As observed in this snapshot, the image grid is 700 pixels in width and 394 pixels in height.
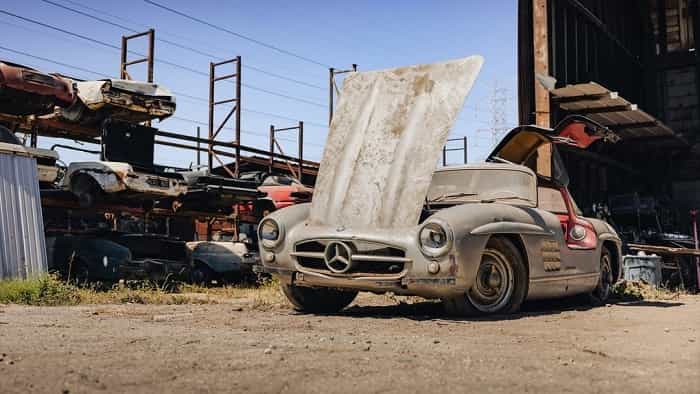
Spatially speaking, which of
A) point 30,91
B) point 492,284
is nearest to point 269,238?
point 492,284

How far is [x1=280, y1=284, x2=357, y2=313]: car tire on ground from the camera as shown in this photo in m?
6.59

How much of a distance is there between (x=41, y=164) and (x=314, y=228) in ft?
16.3


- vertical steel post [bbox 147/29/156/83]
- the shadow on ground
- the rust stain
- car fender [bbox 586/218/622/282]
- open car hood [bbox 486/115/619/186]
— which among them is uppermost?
vertical steel post [bbox 147/29/156/83]

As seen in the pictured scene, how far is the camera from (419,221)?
6.20 metres

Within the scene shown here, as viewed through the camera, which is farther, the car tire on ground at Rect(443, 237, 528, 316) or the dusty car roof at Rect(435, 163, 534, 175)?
the dusty car roof at Rect(435, 163, 534, 175)

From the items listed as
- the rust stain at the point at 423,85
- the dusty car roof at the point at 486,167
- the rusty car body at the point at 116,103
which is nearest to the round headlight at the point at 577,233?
the dusty car roof at the point at 486,167

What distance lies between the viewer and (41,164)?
9.41 meters

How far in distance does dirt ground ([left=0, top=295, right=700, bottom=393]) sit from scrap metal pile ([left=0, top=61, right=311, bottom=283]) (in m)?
3.35

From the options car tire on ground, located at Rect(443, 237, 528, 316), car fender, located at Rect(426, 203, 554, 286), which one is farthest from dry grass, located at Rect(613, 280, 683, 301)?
car tire on ground, located at Rect(443, 237, 528, 316)

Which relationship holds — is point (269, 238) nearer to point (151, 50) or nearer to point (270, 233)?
point (270, 233)

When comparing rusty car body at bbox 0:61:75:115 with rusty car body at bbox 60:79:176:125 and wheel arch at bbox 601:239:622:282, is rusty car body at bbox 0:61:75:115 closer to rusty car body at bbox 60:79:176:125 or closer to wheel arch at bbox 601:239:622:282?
rusty car body at bbox 60:79:176:125

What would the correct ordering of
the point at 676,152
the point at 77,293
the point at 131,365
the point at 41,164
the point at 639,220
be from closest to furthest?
the point at 131,365 < the point at 77,293 < the point at 41,164 < the point at 639,220 < the point at 676,152

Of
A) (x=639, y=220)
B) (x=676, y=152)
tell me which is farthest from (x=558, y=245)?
(x=676, y=152)

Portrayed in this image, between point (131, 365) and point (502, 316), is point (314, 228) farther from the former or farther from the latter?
point (131, 365)
